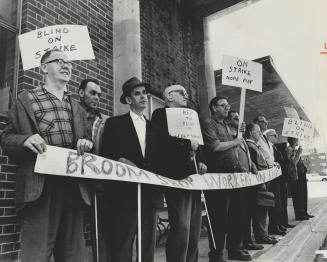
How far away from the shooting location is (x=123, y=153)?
9.67ft

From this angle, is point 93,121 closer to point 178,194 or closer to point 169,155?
point 169,155

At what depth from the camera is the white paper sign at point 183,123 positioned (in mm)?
3131

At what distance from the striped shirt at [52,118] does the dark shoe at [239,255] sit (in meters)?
2.46

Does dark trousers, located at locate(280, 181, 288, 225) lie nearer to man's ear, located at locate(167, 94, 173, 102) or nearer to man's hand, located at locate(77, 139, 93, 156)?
man's ear, located at locate(167, 94, 173, 102)

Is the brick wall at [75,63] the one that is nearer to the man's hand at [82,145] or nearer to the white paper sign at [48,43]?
the white paper sign at [48,43]

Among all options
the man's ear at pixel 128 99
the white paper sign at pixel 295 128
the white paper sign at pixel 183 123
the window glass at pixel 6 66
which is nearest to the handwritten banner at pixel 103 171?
the white paper sign at pixel 183 123

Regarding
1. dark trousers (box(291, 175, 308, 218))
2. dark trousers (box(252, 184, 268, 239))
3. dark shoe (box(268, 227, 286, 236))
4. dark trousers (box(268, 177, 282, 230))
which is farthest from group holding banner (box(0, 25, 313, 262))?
dark trousers (box(291, 175, 308, 218))

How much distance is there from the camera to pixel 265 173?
512cm

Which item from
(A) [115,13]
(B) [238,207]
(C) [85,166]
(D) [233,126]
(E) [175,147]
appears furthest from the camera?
(A) [115,13]

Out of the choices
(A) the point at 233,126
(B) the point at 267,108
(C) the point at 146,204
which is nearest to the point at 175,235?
(C) the point at 146,204

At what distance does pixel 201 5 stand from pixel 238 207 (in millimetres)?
6606

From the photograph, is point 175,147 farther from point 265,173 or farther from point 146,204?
point 265,173

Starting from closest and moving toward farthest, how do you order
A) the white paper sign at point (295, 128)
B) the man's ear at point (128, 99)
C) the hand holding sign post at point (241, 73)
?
1. the man's ear at point (128, 99)
2. the hand holding sign post at point (241, 73)
3. the white paper sign at point (295, 128)

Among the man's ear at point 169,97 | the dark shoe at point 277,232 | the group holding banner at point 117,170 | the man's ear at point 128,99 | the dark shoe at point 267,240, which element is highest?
the man's ear at point 169,97
